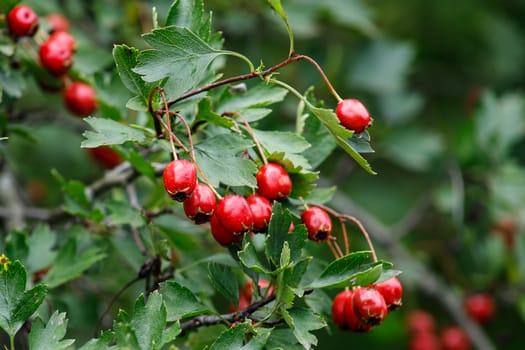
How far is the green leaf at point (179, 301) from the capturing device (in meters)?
1.49

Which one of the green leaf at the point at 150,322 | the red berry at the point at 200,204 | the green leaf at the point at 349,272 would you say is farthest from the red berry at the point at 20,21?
the green leaf at the point at 349,272

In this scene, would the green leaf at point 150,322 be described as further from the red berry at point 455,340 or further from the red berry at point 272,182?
the red berry at point 455,340

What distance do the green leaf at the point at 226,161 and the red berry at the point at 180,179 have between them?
9 centimetres

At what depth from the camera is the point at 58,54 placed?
1.94 metres

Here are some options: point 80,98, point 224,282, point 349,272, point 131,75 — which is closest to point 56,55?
point 80,98

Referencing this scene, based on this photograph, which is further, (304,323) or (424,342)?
(424,342)

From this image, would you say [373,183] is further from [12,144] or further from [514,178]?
[12,144]

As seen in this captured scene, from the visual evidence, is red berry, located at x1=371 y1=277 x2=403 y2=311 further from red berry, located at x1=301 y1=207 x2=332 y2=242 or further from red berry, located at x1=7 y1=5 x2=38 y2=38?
red berry, located at x1=7 y1=5 x2=38 y2=38

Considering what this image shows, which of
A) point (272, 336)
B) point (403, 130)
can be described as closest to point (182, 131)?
point (272, 336)

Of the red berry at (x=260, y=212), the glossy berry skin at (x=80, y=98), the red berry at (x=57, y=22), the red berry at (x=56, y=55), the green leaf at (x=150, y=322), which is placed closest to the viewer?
the green leaf at (x=150, y=322)

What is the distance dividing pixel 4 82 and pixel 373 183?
2.67 meters

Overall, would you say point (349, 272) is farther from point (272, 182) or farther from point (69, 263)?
point (69, 263)

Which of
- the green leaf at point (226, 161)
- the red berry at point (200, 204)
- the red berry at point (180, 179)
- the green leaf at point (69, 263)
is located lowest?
the green leaf at point (69, 263)

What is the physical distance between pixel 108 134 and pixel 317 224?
0.48m
